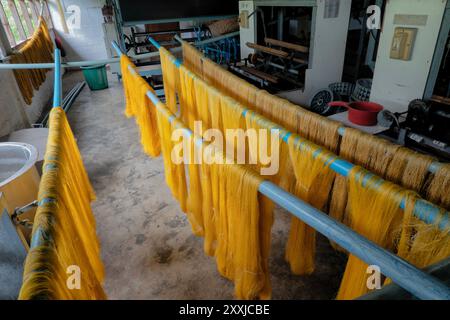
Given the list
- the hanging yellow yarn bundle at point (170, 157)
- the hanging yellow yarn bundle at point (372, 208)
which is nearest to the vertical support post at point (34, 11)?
the hanging yellow yarn bundle at point (170, 157)

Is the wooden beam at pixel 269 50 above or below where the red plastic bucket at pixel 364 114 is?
above

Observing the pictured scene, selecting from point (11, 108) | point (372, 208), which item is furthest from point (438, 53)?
point (11, 108)

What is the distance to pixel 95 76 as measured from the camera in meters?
8.77

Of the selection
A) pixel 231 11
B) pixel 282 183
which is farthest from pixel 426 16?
pixel 231 11

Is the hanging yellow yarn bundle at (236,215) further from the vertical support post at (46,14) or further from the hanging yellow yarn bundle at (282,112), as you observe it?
the vertical support post at (46,14)

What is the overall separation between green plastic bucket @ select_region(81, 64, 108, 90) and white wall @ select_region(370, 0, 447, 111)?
7.74m

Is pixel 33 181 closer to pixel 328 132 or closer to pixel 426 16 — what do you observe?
pixel 328 132

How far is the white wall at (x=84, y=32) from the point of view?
1146 cm

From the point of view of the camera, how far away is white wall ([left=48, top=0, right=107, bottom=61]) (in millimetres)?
11461

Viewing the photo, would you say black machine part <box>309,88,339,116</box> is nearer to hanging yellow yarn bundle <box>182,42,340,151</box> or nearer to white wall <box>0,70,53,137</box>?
hanging yellow yarn bundle <box>182,42,340,151</box>

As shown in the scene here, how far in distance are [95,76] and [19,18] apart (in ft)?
9.55

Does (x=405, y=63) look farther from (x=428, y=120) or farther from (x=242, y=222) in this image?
(x=242, y=222)

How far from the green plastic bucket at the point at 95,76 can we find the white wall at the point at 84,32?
4.06 m

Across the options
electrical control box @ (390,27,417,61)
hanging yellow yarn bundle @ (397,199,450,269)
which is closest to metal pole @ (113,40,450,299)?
hanging yellow yarn bundle @ (397,199,450,269)
